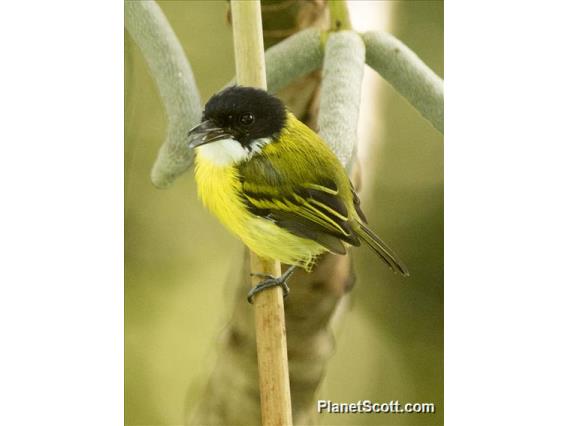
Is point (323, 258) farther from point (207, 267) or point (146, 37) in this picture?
point (146, 37)

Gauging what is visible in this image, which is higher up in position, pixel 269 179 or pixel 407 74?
pixel 407 74

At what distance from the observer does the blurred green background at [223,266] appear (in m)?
1.67

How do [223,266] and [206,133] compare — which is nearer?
[206,133]

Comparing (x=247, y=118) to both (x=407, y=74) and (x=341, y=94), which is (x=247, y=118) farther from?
(x=407, y=74)

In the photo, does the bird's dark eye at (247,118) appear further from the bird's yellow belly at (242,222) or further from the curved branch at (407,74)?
the curved branch at (407,74)

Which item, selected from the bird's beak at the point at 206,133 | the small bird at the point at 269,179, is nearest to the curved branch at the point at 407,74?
the small bird at the point at 269,179

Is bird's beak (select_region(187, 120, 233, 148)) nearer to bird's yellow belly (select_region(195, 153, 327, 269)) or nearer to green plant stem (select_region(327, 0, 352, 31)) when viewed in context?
bird's yellow belly (select_region(195, 153, 327, 269))

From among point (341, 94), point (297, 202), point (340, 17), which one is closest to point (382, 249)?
point (297, 202)

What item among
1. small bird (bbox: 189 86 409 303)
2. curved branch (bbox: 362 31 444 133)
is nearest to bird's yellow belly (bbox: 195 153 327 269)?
small bird (bbox: 189 86 409 303)

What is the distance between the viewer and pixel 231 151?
5.19ft

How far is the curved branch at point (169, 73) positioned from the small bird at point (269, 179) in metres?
0.08

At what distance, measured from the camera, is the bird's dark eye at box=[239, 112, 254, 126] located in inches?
61.7

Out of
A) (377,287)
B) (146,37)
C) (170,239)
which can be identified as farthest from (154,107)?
(377,287)

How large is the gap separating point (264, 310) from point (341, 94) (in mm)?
429
